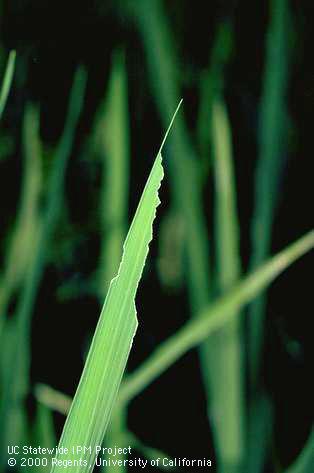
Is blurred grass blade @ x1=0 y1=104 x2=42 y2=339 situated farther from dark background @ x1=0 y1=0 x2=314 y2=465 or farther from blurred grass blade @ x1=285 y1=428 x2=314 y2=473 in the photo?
blurred grass blade @ x1=285 y1=428 x2=314 y2=473

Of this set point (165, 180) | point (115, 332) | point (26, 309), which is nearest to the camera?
point (115, 332)

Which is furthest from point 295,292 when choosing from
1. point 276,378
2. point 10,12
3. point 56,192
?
point 10,12

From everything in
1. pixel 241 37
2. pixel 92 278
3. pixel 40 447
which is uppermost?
pixel 241 37

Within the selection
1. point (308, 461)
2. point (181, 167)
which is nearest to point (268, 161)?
point (181, 167)

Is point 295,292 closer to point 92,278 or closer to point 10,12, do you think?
point 92,278

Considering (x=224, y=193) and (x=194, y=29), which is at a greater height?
(x=194, y=29)

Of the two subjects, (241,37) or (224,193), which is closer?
(224,193)

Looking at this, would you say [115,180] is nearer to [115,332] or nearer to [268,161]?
[268,161]

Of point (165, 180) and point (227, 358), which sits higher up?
point (165, 180)
